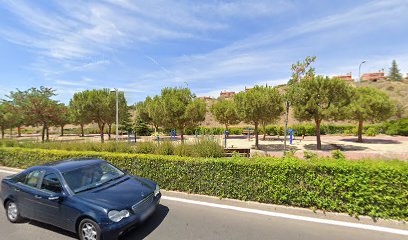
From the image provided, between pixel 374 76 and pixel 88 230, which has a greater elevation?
pixel 374 76

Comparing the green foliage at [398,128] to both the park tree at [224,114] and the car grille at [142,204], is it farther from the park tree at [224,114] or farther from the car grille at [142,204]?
the car grille at [142,204]

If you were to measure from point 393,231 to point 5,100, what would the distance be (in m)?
28.7

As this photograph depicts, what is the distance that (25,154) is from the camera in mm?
10109

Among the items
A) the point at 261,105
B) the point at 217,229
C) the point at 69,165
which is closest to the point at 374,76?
the point at 261,105

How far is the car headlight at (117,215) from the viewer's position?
11.5 ft

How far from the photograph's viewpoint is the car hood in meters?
3.65

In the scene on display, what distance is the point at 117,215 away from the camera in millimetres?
3553

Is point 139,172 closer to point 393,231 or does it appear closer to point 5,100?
point 393,231

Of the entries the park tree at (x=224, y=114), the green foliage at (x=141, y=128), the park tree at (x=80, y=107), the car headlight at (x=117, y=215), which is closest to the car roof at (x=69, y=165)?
the car headlight at (x=117, y=215)

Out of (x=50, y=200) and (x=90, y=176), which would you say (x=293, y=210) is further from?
(x=50, y=200)

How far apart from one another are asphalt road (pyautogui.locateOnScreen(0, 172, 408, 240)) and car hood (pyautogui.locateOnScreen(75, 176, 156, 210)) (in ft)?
2.40

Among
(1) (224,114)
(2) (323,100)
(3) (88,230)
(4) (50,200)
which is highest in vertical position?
(2) (323,100)

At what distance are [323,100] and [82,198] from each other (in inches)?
673

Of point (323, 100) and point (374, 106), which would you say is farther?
point (374, 106)
